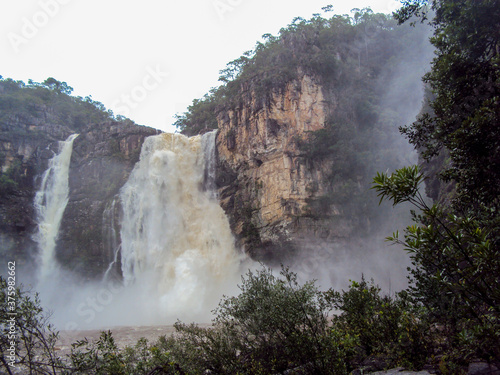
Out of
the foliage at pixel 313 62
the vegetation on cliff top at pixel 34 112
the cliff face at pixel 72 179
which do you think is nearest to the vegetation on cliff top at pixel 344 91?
the foliage at pixel 313 62

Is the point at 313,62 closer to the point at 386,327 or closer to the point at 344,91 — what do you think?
the point at 344,91

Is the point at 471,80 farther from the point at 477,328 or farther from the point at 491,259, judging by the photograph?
the point at 477,328

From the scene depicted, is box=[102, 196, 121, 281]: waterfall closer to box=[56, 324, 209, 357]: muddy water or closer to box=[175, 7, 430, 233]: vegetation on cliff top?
box=[56, 324, 209, 357]: muddy water

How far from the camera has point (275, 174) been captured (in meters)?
28.4

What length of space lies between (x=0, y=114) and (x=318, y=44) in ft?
113

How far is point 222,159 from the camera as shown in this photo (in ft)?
104

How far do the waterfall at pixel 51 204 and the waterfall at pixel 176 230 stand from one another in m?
6.30

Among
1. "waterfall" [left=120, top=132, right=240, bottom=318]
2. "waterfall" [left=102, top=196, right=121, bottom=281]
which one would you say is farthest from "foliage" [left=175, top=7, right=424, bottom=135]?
"waterfall" [left=102, top=196, right=121, bottom=281]

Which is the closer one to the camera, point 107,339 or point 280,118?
point 107,339

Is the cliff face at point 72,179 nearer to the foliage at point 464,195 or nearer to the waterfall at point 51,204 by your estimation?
the waterfall at point 51,204

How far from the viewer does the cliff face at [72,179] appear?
2959 centimetres

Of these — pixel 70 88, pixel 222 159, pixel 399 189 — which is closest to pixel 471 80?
pixel 399 189

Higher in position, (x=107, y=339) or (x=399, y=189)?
(x=399, y=189)

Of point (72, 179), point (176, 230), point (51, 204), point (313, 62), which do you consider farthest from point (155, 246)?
point (313, 62)
